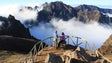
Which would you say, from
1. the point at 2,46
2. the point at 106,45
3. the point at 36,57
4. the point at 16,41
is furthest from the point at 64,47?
the point at 16,41

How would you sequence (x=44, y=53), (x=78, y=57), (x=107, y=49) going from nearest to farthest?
(x=78, y=57), (x=44, y=53), (x=107, y=49)

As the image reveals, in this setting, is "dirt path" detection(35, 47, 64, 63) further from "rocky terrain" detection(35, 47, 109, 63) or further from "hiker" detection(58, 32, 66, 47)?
"hiker" detection(58, 32, 66, 47)

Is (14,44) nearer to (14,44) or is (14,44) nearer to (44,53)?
(14,44)

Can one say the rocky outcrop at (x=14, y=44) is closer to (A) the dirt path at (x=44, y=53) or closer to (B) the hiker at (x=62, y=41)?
(A) the dirt path at (x=44, y=53)

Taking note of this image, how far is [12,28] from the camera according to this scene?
136 metres

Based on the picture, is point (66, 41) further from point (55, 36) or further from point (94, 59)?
point (94, 59)

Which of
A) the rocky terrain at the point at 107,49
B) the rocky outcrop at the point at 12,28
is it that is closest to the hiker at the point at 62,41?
the rocky terrain at the point at 107,49

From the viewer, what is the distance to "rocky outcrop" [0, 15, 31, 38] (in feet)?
436

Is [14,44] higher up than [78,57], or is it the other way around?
[78,57]

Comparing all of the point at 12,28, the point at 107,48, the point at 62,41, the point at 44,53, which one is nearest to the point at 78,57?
the point at 44,53

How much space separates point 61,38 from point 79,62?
26.7 ft

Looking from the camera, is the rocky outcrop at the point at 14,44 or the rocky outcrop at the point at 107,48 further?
the rocky outcrop at the point at 14,44

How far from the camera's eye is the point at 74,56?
36.8 metres

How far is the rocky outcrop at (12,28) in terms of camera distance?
436 ft
